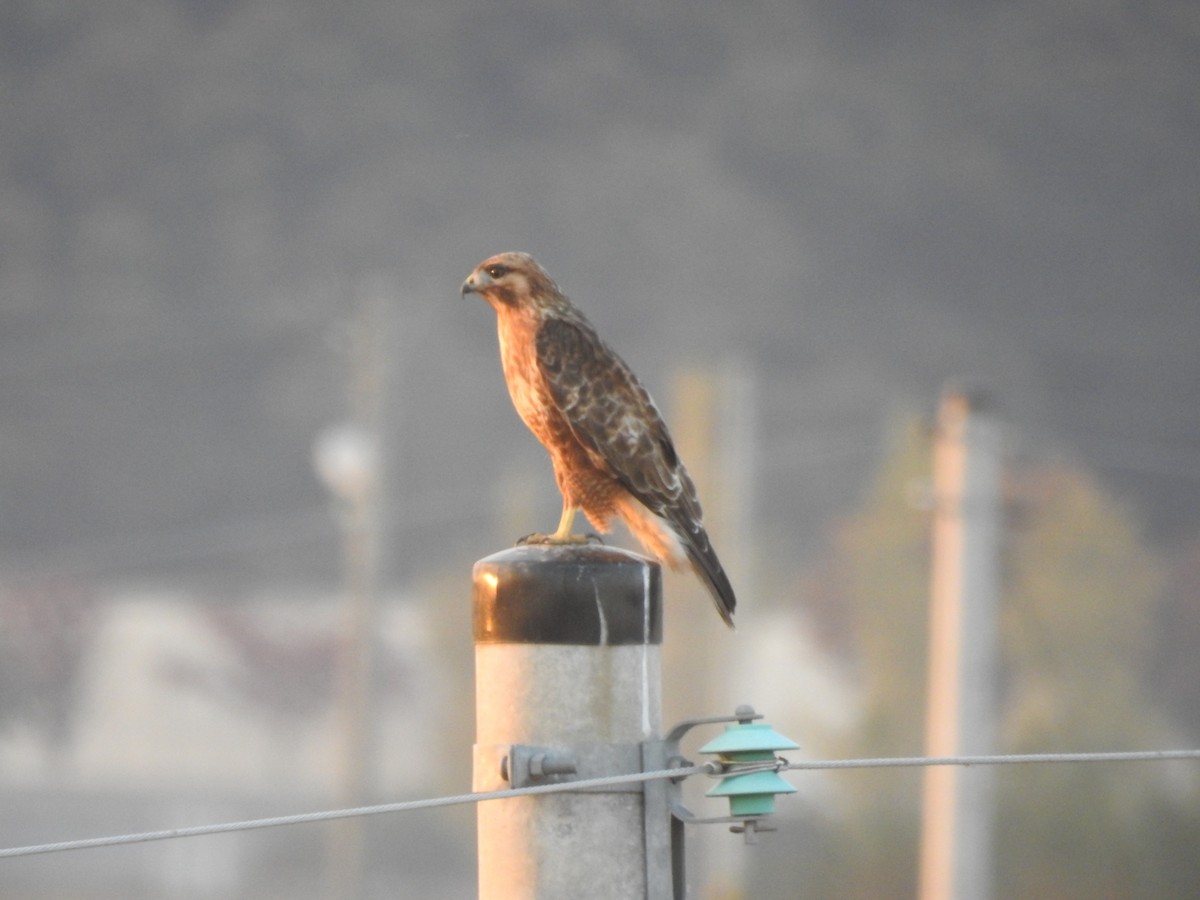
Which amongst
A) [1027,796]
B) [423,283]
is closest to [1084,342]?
[423,283]

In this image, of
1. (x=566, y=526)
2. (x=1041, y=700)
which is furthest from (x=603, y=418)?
(x=1041, y=700)

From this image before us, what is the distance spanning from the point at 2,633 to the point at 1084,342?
32.1 m

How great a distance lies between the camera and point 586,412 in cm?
397

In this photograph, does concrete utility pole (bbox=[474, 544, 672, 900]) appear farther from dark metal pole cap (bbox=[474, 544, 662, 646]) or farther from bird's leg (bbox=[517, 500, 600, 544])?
bird's leg (bbox=[517, 500, 600, 544])

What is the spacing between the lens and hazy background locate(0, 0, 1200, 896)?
31578mm

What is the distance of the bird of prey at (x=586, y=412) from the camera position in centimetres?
393

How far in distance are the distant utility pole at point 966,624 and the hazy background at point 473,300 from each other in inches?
247

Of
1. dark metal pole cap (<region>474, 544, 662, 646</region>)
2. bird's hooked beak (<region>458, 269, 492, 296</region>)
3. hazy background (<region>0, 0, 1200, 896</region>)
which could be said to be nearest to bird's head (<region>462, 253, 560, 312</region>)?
bird's hooked beak (<region>458, 269, 492, 296</region>)

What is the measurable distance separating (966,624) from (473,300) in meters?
37.0

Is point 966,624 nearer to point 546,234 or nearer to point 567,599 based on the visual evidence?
point 567,599

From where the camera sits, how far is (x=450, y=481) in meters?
41.2

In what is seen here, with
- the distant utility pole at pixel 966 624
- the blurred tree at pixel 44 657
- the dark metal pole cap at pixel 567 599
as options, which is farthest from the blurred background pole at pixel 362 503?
the dark metal pole cap at pixel 567 599

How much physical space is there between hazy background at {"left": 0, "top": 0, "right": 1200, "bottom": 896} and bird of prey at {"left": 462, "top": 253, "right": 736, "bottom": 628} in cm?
1341

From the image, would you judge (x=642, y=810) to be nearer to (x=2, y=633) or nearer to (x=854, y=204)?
(x=2, y=633)
